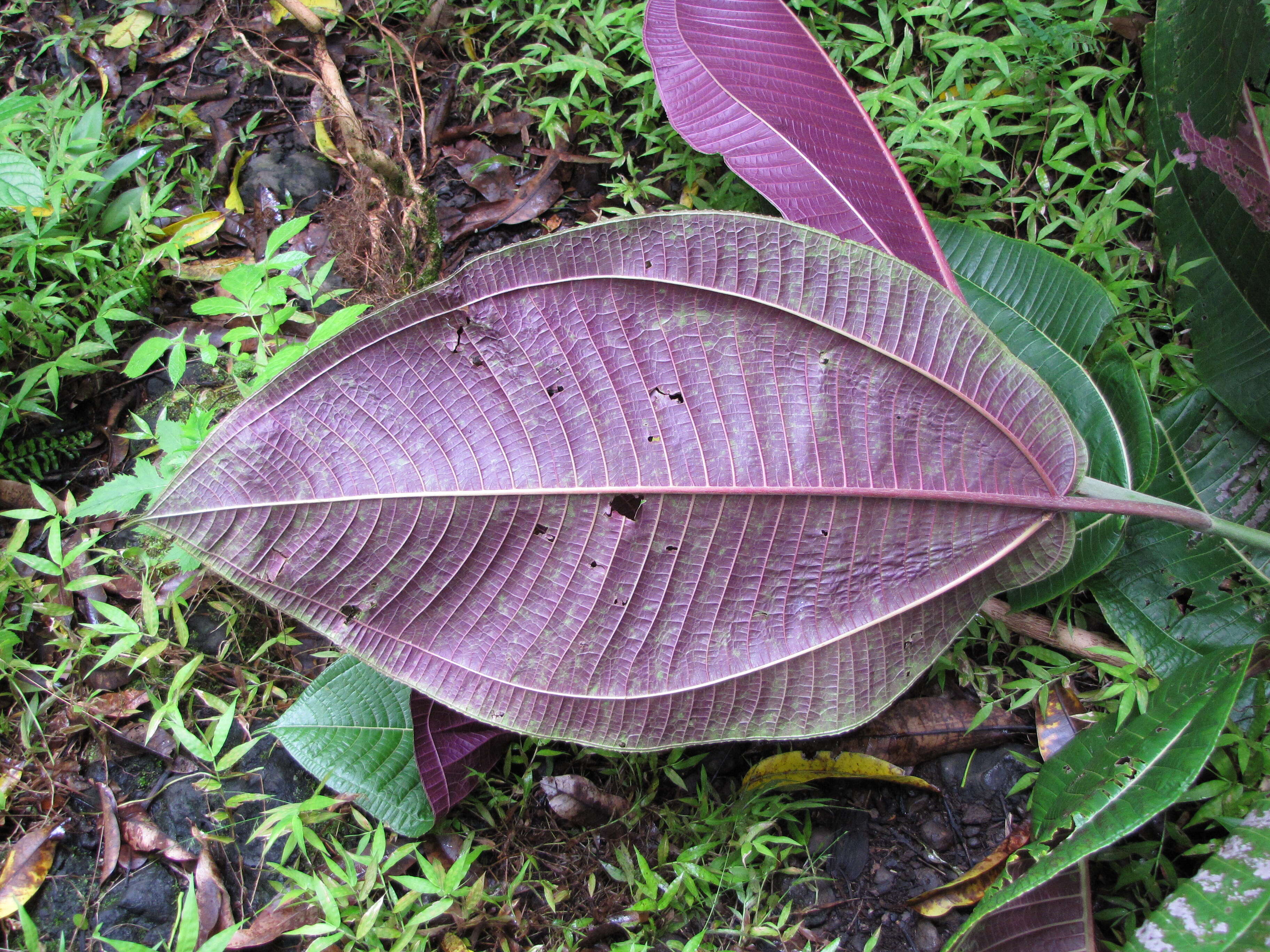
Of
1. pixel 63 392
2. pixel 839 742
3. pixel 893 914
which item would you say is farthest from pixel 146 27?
pixel 893 914

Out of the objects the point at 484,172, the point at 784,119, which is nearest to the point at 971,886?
the point at 784,119

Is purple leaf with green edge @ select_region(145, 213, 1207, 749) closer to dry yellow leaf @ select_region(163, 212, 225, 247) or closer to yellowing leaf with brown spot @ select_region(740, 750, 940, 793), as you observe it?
yellowing leaf with brown spot @ select_region(740, 750, 940, 793)

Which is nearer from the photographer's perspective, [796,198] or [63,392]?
[796,198]

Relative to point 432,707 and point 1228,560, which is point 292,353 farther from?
point 1228,560

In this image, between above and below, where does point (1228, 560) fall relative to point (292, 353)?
above

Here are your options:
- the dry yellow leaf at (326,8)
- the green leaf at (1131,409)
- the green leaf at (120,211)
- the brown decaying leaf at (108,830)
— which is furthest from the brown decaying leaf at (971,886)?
the dry yellow leaf at (326,8)

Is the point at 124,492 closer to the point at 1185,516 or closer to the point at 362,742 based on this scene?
the point at 362,742

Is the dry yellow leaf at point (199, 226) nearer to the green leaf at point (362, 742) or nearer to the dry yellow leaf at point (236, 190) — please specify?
the dry yellow leaf at point (236, 190)

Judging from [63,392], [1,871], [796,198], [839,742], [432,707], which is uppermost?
[796,198]
